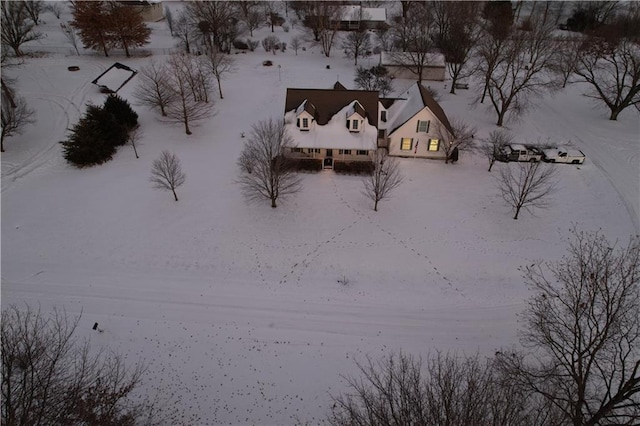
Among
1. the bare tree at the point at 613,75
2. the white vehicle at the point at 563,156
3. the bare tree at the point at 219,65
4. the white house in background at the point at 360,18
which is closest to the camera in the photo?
the white vehicle at the point at 563,156

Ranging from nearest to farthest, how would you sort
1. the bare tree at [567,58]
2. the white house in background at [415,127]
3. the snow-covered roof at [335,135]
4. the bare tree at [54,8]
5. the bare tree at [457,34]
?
1. the snow-covered roof at [335,135]
2. the white house in background at [415,127]
3. the bare tree at [567,58]
4. the bare tree at [457,34]
5. the bare tree at [54,8]

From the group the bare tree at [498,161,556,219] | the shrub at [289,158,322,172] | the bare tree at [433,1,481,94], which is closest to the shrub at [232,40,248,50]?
the bare tree at [433,1,481,94]

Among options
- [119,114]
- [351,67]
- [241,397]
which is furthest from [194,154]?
[351,67]

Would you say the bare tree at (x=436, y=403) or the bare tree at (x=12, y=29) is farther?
the bare tree at (x=12, y=29)

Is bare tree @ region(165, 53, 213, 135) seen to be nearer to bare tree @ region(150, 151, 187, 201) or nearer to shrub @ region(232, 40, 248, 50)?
bare tree @ region(150, 151, 187, 201)

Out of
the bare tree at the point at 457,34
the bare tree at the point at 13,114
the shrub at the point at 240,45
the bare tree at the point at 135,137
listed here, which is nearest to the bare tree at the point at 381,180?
the bare tree at the point at 457,34

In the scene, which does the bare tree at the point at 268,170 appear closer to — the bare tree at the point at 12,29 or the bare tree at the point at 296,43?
the bare tree at the point at 296,43
